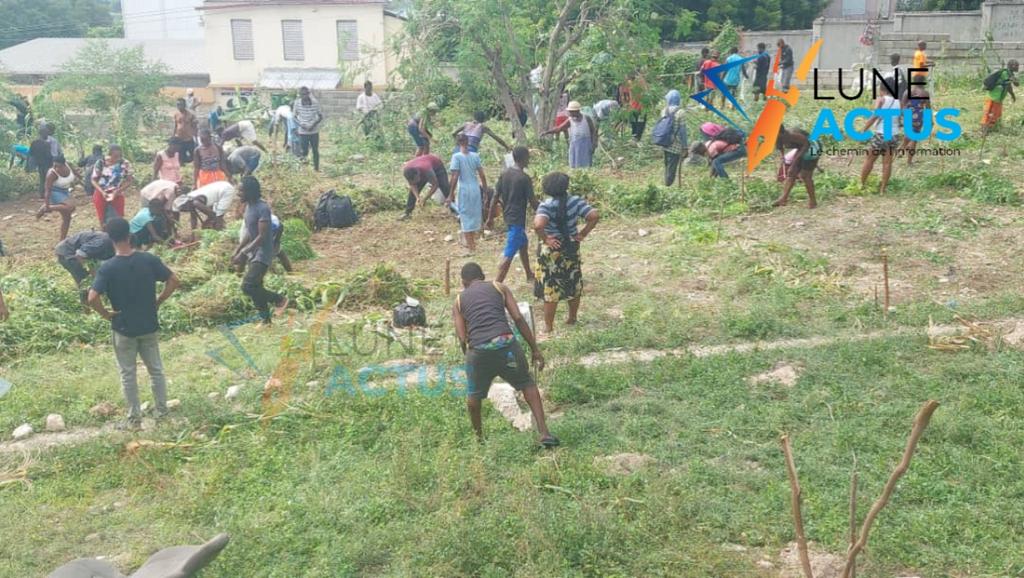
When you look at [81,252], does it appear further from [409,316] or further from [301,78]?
[301,78]

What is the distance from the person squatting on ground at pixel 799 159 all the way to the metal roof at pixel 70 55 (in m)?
33.2

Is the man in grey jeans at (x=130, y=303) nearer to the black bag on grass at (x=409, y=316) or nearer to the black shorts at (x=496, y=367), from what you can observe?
the black bag on grass at (x=409, y=316)

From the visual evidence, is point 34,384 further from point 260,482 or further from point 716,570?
point 716,570

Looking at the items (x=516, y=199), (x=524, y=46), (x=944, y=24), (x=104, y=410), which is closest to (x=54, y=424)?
(x=104, y=410)

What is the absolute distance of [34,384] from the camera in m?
8.03

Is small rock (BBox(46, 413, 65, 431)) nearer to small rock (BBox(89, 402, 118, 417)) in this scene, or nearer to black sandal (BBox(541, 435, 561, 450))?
small rock (BBox(89, 402, 118, 417))

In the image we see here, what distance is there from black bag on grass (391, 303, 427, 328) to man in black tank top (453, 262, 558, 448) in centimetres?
252

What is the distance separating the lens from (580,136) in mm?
15242

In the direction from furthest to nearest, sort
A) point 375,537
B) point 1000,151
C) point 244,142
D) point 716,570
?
point 244,142 < point 1000,151 < point 375,537 < point 716,570

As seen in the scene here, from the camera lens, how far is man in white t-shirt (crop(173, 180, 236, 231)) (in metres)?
11.9

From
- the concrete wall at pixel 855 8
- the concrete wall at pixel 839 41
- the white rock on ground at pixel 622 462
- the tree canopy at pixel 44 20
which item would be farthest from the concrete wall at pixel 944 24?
the tree canopy at pixel 44 20

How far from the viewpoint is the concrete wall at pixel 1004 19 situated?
2512cm

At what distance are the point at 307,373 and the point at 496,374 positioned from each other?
2.29m

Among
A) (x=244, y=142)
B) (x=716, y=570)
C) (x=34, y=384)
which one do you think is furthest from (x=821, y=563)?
(x=244, y=142)
